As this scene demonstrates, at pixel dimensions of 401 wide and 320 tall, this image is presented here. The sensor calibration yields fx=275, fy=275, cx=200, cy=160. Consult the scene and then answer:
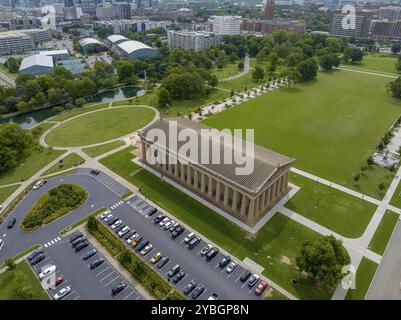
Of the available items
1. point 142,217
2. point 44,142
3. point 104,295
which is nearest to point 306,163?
point 142,217

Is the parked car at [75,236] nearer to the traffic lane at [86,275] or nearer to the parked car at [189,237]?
the traffic lane at [86,275]

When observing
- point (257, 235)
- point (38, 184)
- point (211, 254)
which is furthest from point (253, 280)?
point (38, 184)

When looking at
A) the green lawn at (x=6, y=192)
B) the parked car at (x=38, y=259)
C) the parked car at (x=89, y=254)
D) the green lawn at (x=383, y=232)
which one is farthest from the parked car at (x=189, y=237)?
the green lawn at (x=6, y=192)

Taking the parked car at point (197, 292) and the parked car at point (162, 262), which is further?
the parked car at point (162, 262)

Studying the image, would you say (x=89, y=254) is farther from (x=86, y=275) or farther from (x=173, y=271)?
(x=173, y=271)

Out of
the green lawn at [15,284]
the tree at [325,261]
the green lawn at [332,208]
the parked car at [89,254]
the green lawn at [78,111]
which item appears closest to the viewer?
the tree at [325,261]

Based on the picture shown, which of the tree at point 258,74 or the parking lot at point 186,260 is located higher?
the tree at point 258,74

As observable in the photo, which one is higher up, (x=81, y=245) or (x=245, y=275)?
(x=81, y=245)
